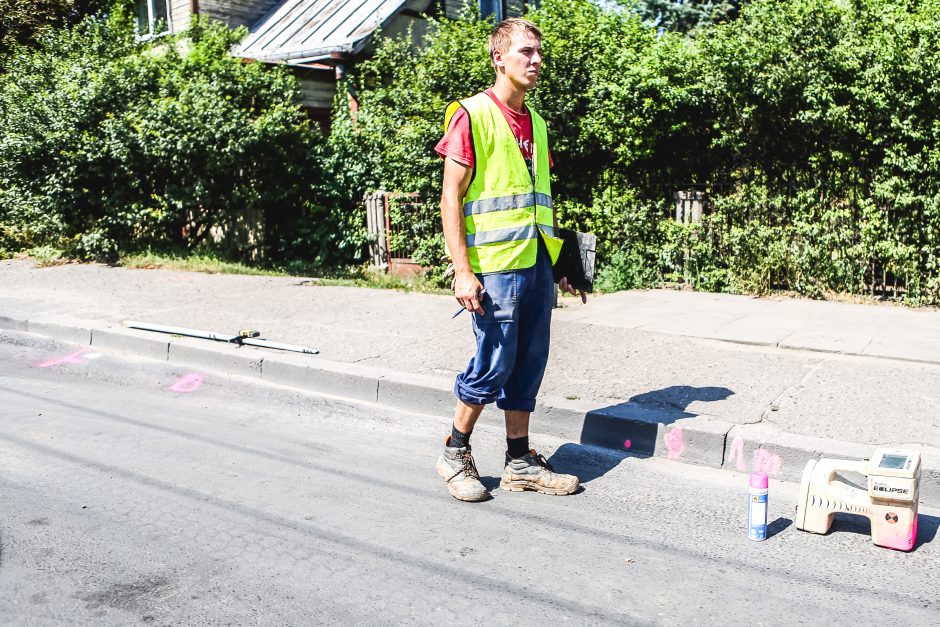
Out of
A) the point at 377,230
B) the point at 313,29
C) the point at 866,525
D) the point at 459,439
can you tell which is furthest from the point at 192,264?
the point at 866,525

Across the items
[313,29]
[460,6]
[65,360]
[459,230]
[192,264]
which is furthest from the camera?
[460,6]

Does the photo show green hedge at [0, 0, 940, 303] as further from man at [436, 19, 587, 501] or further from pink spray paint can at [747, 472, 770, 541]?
pink spray paint can at [747, 472, 770, 541]

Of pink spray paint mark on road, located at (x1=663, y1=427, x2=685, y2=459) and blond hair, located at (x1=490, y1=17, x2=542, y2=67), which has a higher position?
blond hair, located at (x1=490, y1=17, x2=542, y2=67)

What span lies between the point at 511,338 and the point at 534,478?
0.73 m

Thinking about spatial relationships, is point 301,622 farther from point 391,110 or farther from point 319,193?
point 319,193

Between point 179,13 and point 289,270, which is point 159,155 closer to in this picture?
point 289,270

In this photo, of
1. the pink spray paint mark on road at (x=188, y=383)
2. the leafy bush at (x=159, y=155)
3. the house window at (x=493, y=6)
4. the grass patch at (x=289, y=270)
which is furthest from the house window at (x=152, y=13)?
the pink spray paint mark on road at (x=188, y=383)

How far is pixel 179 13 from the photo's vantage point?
1792cm

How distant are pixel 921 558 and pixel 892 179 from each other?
18.4ft

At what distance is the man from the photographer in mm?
3975

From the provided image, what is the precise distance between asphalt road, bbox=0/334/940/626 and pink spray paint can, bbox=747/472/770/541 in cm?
7

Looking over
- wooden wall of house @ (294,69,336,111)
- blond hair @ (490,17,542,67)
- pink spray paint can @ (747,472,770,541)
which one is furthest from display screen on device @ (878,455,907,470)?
wooden wall of house @ (294,69,336,111)

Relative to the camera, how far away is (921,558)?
351 centimetres

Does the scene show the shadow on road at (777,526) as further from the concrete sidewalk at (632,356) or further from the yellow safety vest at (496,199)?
the yellow safety vest at (496,199)
